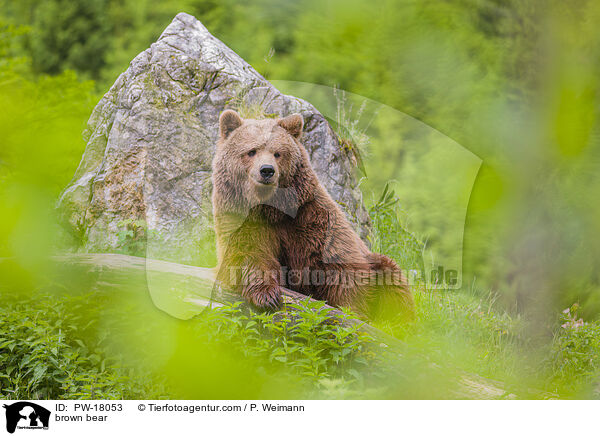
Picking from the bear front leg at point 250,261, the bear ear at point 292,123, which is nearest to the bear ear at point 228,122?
the bear ear at point 292,123

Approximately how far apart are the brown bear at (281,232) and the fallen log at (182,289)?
112 millimetres

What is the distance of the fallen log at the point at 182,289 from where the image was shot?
261cm

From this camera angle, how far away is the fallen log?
2609 millimetres

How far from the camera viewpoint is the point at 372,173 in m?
3.96

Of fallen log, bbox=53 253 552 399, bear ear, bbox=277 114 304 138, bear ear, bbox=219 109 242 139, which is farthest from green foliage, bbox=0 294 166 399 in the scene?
bear ear, bbox=277 114 304 138

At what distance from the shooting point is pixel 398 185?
12.3ft

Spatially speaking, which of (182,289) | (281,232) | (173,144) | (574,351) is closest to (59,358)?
(182,289)

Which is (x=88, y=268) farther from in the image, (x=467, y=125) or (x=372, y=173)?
(x=467, y=125)

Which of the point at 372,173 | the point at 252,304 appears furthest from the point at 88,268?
the point at 372,173
